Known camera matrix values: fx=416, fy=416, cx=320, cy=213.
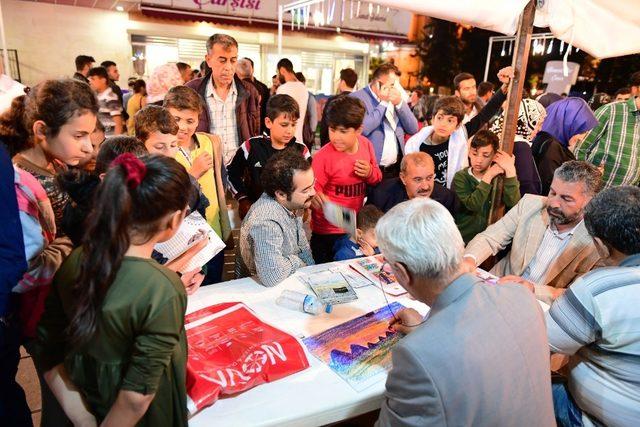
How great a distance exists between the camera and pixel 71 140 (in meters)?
1.68

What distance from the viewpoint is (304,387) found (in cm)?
142

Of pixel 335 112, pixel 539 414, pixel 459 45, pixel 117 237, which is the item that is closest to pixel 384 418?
pixel 539 414

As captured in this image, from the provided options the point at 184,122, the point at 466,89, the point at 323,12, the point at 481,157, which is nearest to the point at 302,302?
the point at 184,122

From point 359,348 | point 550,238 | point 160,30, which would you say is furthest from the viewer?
point 160,30

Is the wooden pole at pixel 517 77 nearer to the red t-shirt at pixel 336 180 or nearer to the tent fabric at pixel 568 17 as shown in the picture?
the tent fabric at pixel 568 17

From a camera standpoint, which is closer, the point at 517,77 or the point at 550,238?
the point at 550,238

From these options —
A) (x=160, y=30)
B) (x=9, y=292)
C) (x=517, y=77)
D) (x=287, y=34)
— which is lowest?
(x=9, y=292)

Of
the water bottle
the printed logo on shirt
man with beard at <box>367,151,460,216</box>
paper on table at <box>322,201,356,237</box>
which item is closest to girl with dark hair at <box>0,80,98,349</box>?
the water bottle

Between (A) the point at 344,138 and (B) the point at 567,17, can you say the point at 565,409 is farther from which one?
(B) the point at 567,17

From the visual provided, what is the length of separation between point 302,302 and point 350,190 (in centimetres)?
129

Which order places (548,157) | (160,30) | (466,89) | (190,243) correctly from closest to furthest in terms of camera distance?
(190,243) < (548,157) < (466,89) < (160,30)

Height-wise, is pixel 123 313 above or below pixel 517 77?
below

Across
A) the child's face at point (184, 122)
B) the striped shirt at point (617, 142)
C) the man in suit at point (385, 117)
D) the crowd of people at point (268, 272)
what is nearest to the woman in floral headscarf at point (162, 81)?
the crowd of people at point (268, 272)

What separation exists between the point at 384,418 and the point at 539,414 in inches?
17.5
